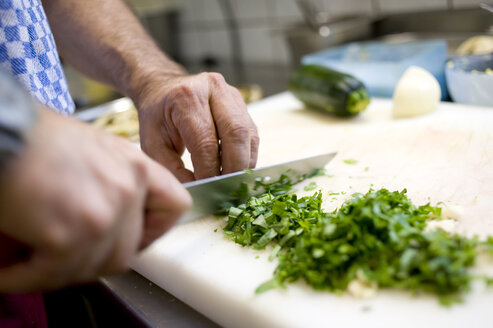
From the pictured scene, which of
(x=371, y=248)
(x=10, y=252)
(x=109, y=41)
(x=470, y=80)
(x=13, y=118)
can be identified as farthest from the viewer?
(x=470, y=80)

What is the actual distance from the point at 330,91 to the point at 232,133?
0.55 meters

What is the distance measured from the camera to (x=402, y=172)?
90 cm

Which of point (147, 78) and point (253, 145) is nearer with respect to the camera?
point (253, 145)

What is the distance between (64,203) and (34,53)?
57cm

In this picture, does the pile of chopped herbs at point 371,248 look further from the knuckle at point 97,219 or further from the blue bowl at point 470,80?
the blue bowl at point 470,80

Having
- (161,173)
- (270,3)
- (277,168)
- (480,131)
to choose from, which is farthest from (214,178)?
(270,3)

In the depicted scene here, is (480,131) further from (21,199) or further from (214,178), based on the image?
(21,199)

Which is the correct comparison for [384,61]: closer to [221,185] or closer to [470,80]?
[470,80]

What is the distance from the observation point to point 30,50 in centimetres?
80

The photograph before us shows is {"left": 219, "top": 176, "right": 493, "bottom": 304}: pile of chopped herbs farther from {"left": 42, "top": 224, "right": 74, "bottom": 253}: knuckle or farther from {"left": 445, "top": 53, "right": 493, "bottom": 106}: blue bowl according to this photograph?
{"left": 445, "top": 53, "right": 493, "bottom": 106}: blue bowl

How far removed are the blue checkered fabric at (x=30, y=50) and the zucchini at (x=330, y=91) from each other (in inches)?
29.1

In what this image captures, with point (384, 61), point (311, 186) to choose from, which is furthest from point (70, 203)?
point (384, 61)

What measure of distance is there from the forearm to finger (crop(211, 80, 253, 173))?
0.22m

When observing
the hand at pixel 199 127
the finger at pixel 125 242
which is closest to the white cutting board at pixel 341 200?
the hand at pixel 199 127
